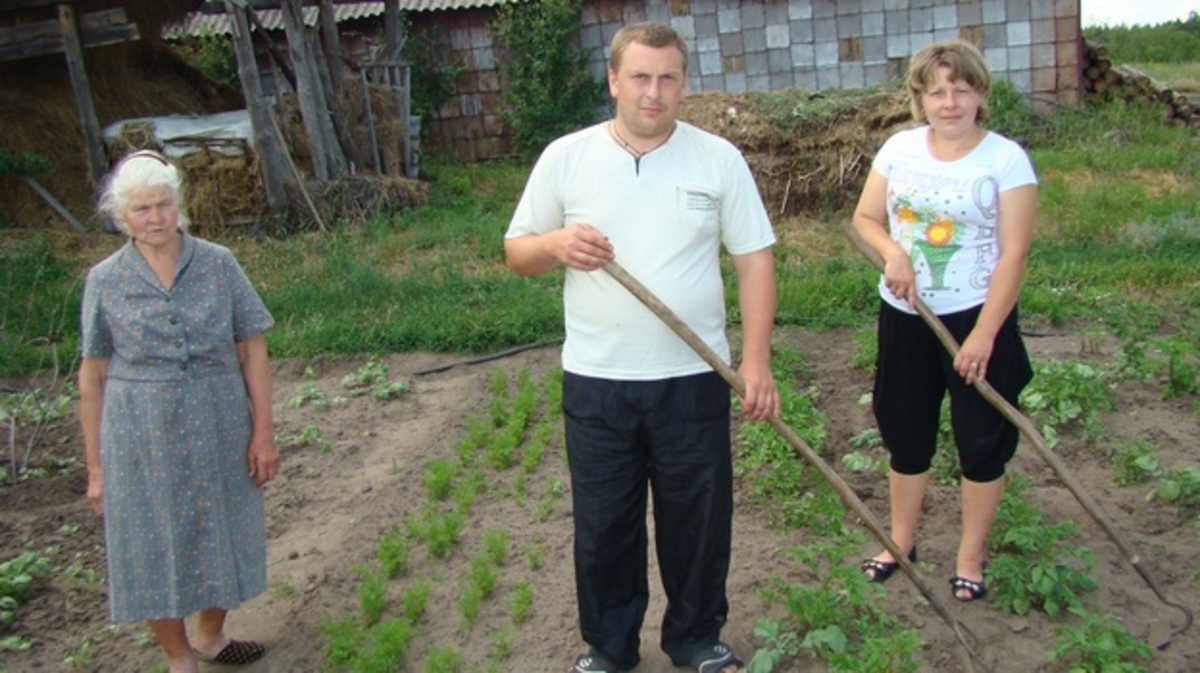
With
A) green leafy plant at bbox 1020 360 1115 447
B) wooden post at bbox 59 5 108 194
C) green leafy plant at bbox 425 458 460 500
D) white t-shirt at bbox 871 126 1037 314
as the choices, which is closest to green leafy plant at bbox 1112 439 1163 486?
green leafy plant at bbox 1020 360 1115 447

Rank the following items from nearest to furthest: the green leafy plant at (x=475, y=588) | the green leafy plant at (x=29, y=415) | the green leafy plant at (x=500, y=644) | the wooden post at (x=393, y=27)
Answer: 1. the green leafy plant at (x=500, y=644)
2. the green leafy plant at (x=475, y=588)
3. the green leafy plant at (x=29, y=415)
4. the wooden post at (x=393, y=27)

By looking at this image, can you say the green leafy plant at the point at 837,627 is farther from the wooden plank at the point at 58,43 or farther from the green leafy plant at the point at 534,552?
the wooden plank at the point at 58,43

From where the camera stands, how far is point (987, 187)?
136 inches

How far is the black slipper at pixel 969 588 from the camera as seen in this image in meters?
3.78

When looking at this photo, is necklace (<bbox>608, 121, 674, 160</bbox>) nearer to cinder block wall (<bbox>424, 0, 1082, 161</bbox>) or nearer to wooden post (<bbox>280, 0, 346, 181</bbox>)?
wooden post (<bbox>280, 0, 346, 181</bbox>)

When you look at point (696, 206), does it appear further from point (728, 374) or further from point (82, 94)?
point (82, 94)

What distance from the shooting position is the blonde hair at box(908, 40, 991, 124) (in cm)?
344

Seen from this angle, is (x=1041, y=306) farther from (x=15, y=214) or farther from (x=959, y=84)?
(x=15, y=214)

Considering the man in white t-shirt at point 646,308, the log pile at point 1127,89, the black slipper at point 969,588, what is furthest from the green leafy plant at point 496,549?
the log pile at point 1127,89

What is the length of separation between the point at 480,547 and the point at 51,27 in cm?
879

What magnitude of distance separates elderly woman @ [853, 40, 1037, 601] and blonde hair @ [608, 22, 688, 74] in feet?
2.99

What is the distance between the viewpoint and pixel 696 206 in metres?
3.08

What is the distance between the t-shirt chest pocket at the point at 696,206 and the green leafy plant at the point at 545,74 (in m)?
11.8

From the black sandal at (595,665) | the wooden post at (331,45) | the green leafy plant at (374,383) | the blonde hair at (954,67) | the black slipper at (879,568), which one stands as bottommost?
the black slipper at (879,568)
